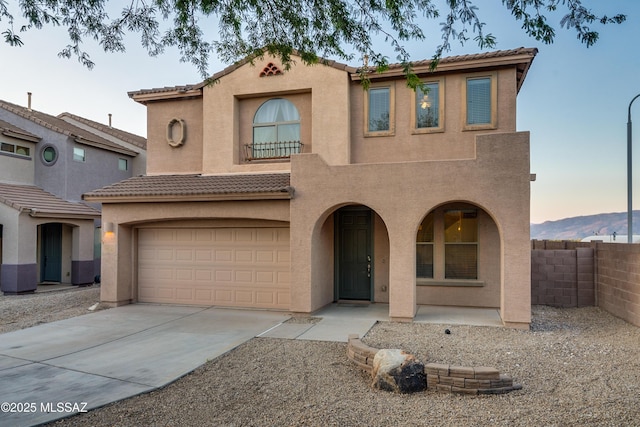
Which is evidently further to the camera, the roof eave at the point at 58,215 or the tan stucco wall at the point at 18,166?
the tan stucco wall at the point at 18,166

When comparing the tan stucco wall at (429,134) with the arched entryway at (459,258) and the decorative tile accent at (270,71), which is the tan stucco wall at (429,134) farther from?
the decorative tile accent at (270,71)

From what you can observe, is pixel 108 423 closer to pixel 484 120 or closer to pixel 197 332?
pixel 197 332

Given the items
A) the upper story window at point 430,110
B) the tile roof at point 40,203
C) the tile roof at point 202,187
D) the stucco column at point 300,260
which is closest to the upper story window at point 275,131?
the tile roof at point 202,187

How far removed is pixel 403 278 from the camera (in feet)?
31.1

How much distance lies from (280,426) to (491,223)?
8292 millimetres

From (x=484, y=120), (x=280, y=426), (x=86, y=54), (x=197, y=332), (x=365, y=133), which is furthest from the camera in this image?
(x=365, y=133)

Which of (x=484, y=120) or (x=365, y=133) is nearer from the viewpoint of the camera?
(x=484, y=120)

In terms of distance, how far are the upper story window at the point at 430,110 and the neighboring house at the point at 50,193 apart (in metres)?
13.9

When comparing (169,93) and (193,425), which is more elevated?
(169,93)

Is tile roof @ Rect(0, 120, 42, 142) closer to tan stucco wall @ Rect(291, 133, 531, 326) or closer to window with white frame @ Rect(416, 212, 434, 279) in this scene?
tan stucco wall @ Rect(291, 133, 531, 326)

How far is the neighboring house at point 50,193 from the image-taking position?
15.5 meters

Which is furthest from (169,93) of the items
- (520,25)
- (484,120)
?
(520,25)

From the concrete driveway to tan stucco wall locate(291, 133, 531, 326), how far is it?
236 cm

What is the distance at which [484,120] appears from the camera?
10.9m
